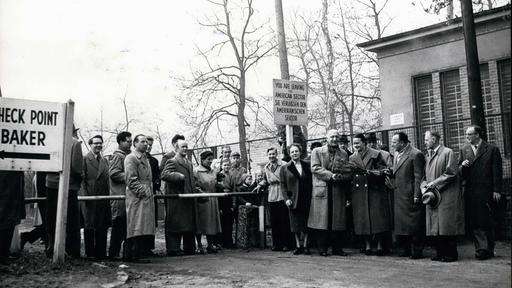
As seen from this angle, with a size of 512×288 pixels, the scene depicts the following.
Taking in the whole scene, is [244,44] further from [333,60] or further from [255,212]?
[255,212]

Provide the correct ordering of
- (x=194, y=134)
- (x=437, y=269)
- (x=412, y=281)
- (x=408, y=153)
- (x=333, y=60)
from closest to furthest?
1. (x=412, y=281)
2. (x=437, y=269)
3. (x=408, y=153)
4. (x=194, y=134)
5. (x=333, y=60)

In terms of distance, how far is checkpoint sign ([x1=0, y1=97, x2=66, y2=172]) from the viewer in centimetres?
680

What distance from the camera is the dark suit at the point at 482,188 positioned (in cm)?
827

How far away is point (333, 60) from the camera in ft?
96.6

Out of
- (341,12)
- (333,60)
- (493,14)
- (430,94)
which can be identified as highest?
(341,12)

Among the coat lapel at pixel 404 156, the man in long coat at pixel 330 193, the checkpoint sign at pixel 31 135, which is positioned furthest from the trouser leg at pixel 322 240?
the checkpoint sign at pixel 31 135

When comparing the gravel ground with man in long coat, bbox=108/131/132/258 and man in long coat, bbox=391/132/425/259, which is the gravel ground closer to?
man in long coat, bbox=391/132/425/259

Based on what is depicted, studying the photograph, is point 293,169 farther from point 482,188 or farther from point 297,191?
point 482,188

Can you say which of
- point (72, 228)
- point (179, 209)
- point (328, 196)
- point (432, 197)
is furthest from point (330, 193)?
point (72, 228)

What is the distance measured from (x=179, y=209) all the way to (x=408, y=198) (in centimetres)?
394

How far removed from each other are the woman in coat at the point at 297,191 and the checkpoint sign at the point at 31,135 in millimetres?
3956

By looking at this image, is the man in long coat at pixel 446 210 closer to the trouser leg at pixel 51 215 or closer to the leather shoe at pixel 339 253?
the leather shoe at pixel 339 253

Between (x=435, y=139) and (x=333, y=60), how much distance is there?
21583 mm

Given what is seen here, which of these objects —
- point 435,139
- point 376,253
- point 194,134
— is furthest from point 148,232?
point 194,134
